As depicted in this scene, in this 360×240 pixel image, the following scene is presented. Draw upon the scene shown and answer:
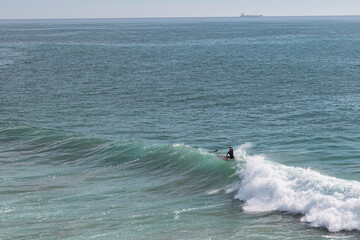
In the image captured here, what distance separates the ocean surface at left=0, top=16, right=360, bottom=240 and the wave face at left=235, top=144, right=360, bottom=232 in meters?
0.08

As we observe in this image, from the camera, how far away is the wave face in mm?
29203

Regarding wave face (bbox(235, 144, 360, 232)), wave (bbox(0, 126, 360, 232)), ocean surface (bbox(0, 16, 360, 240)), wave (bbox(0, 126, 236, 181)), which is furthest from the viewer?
wave (bbox(0, 126, 236, 181))

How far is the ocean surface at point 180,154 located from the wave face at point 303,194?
0.26 ft

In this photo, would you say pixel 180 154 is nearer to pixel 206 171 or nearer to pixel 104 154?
pixel 206 171

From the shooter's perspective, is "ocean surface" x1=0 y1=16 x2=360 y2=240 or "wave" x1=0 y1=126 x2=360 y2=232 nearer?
"ocean surface" x1=0 y1=16 x2=360 y2=240

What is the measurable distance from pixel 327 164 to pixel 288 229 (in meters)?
12.5

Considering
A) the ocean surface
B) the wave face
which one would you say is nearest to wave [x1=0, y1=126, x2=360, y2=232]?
the wave face

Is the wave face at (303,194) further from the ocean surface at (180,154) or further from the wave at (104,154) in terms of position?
the wave at (104,154)

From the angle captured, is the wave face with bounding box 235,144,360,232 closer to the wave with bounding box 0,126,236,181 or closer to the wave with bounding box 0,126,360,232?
the wave with bounding box 0,126,360,232

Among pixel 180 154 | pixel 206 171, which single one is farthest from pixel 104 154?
pixel 206 171

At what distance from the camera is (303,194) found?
32.5 m

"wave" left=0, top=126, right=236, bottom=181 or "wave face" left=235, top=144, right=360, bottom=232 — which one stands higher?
"wave face" left=235, top=144, right=360, bottom=232

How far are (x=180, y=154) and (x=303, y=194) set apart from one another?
46.5 feet

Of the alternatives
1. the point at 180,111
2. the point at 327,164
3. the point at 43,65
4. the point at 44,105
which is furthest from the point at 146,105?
the point at 43,65
